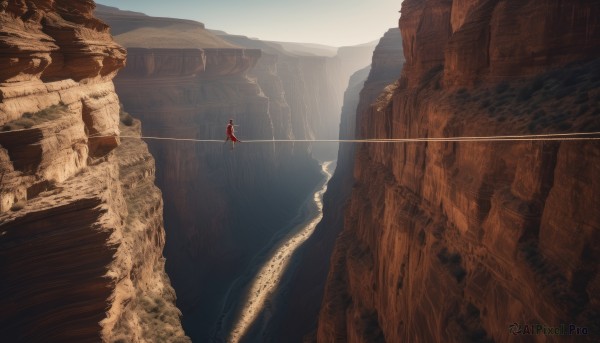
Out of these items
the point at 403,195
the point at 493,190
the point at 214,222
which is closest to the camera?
the point at 493,190

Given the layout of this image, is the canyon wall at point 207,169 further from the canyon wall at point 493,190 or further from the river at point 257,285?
the canyon wall at point 493,190

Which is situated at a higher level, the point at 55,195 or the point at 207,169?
the point at 55,195

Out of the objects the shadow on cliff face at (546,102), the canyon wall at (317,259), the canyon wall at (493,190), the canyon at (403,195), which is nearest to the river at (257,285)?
the canyon at (403,195)

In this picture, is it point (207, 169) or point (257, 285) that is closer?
point (257, 285)

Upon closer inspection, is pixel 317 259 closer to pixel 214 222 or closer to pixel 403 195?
pixel 214 222

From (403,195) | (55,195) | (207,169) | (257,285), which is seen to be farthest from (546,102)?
(207,169)

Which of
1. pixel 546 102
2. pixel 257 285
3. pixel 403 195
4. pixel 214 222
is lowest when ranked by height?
pixel 257 285

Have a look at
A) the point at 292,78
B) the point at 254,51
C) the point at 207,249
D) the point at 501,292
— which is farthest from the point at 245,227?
the point at 292,78

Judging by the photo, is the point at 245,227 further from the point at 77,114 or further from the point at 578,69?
the point at 578,69
